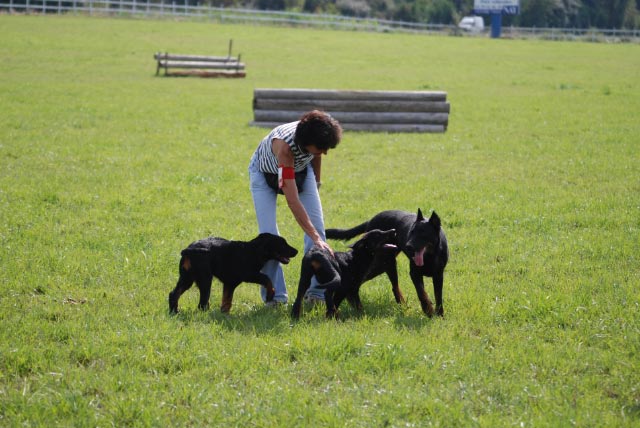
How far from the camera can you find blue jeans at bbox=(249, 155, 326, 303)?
23.1 ft

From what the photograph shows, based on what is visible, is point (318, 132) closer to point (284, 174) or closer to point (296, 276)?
point (284, 174)

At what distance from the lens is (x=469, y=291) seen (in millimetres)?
7215

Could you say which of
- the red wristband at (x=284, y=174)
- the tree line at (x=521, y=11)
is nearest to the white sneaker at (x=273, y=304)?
the red wristband at (x=284, y=174)

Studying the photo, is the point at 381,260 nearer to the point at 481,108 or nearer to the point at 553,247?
the point at 553,247

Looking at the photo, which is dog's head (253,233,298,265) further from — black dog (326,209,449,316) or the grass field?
black dog (326,209,449,316)

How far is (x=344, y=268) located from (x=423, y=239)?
0.74 metres

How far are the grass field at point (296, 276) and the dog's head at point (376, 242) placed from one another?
22.3 inches

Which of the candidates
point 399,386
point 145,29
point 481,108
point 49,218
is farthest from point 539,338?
point 145,29

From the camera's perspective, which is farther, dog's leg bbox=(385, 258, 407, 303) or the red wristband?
dog's leg bbox=(385, 258, 407, 303)

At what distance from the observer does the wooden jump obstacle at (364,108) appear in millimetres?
18281

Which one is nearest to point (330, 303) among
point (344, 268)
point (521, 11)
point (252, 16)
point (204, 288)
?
point (344, 268)

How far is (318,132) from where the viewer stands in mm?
6242

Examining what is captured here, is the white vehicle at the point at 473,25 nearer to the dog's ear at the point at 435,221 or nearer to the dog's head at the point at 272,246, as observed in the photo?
the dog's ear at the point at 435,221

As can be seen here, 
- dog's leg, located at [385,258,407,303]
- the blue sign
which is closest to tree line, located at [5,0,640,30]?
the blue sign
